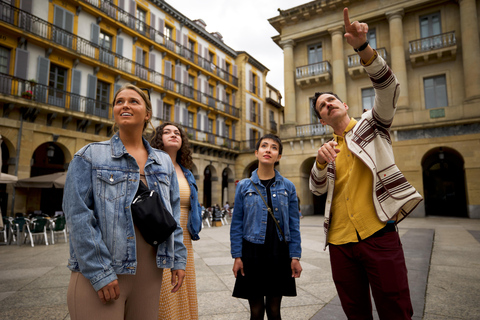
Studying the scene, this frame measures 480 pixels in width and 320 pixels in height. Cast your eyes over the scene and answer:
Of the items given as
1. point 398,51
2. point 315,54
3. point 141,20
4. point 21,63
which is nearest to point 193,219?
point 21,63

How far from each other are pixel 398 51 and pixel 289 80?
7.48m

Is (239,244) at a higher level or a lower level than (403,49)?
lower

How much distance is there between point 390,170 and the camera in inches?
70.4

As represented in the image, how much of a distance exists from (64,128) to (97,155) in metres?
16.6

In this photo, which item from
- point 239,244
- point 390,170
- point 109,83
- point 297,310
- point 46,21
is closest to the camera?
point 390,170

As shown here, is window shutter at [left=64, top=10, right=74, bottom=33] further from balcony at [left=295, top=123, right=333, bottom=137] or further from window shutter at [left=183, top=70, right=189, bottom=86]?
balcony at [left=295, top=123, right=333, bottom=137]

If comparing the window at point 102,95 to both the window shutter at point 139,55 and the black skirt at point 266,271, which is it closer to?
the window shutter at point 139,55

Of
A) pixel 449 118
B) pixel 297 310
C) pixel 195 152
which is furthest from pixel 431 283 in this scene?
pixel 195 152

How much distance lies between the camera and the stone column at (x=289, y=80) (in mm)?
22688

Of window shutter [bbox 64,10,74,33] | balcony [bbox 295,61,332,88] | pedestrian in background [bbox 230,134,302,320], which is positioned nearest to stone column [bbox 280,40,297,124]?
balcony [bbox 295,61,332,88]

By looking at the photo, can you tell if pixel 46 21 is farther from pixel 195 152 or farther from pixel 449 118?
pixel 449 118

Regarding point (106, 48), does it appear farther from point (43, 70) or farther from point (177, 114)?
point (177, 114)

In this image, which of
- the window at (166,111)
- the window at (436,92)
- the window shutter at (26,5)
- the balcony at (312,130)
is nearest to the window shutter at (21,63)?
the window shutter at (26,5)

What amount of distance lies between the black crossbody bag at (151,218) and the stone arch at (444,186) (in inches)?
991
